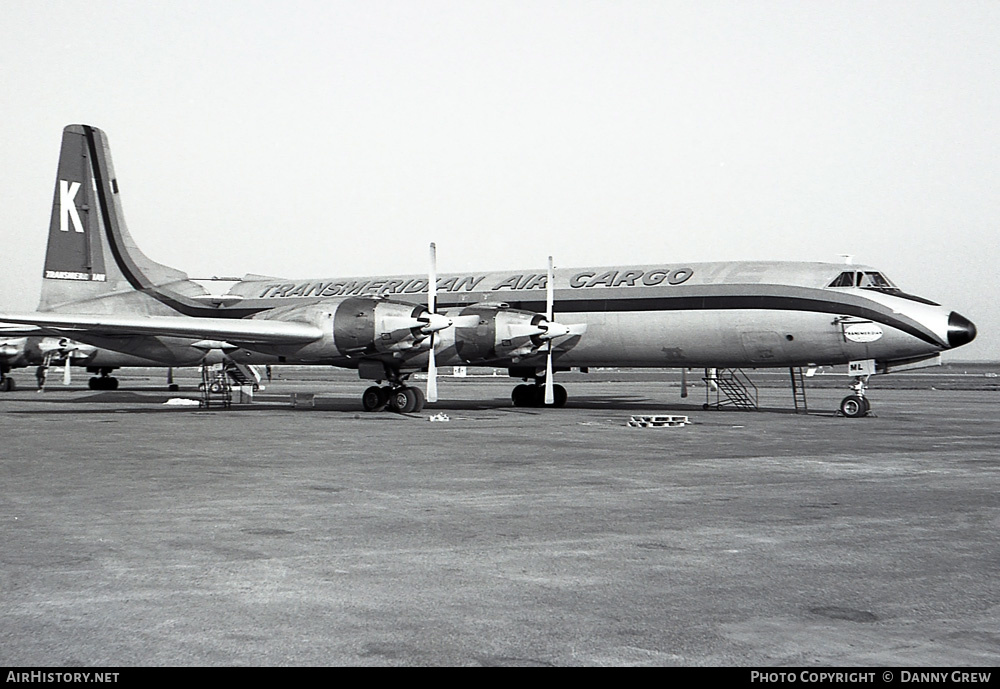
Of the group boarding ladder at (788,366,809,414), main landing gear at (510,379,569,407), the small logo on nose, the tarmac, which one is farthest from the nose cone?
main landing gear at (510,379,569,407)

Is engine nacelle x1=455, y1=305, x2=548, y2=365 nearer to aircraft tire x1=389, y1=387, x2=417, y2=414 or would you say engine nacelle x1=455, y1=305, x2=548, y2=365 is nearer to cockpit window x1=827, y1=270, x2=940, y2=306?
aircraft tire x1=389, y1=387, x2=417, y2=414

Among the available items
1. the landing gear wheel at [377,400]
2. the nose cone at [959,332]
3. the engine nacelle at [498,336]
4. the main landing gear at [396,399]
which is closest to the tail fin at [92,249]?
the landing gear wheel at [377,400]

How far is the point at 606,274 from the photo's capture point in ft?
102

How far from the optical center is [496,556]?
8.12 metres

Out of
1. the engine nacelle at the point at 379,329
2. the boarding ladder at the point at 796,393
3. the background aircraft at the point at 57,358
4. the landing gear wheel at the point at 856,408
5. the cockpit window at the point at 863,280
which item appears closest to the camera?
the engine nacelle at the point at 379,329

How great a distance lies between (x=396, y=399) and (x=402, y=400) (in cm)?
19

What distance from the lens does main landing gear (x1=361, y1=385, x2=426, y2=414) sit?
27938mm

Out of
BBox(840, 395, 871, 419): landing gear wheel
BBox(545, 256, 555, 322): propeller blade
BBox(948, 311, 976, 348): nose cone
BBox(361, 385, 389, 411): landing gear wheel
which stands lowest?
BBox(840, 395, 871, 419): landing gear wheel

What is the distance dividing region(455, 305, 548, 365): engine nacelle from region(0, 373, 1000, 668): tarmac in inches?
422

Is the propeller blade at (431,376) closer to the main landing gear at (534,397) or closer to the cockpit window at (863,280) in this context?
the main landing gear at (534,397)

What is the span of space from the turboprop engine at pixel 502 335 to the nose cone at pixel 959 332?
10.7 meters

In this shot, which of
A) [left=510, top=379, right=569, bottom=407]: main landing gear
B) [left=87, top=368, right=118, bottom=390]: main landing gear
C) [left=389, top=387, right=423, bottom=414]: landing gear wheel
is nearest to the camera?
[left=389, top=387, right=423, bottom=414]: landing gear wheel

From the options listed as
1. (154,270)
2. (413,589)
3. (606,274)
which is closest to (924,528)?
(413,589)

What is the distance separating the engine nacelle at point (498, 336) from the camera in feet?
92.5
